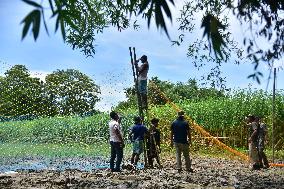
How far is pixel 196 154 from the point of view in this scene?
24172mm

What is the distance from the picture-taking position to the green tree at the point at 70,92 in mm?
80031

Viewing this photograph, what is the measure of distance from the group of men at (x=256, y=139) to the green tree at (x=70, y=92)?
64404mm

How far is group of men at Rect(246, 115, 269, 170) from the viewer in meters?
14.6

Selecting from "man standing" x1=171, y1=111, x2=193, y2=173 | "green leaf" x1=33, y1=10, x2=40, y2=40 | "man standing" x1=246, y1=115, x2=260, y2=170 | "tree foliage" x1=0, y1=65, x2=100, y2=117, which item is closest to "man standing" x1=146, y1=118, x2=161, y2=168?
"man standing" x1=171, y1=111, x2=193, y2=173

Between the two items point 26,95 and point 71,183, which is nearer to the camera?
point 71,183

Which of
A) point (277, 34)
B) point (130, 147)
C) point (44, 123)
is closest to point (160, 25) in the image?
point (277, 34)

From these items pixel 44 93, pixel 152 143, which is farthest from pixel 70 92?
pixel 152 143

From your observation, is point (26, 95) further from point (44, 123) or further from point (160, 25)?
point (160, 25)

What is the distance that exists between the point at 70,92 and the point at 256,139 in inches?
2738

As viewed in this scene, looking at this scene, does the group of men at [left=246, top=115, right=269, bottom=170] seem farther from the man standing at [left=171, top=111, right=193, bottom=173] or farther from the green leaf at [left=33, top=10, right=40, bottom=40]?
the green leaf at [left=33, top=10, right=40, bottom=40]

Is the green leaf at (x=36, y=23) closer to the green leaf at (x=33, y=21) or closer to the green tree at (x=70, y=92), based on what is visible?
the green leaf at (x=33, y=21)

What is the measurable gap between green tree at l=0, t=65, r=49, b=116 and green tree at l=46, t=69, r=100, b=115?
2630 millimetres

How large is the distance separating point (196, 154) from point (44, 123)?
22904 millimetres

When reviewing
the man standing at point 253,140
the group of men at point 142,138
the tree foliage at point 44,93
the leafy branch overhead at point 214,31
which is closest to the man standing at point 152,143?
the group of men at point 142,138
